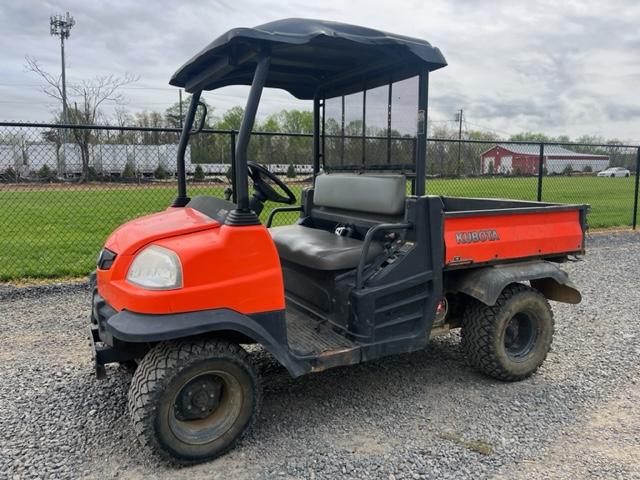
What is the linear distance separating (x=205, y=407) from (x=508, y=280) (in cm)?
214

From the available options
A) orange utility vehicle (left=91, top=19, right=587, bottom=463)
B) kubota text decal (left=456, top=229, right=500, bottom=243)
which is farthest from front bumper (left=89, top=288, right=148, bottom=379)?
kubota text decal (left=456, top=229, right=500, bottom=243)

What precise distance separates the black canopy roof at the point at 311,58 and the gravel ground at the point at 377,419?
7.02ft

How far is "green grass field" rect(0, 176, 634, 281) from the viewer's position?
681 cm

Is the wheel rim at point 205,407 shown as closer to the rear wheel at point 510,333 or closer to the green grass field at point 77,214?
the rear wheel at point 510,333

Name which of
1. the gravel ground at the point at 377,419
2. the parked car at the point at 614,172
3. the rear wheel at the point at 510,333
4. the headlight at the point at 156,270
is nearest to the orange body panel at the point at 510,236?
the rear wheel at the point at 510,333

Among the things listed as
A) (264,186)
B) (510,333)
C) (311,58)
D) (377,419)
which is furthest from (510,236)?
Result: (311,58)

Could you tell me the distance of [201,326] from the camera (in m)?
2.60

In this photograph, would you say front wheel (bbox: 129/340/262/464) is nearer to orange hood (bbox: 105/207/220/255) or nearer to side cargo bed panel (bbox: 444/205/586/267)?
orange hood (bbox: 105/207/220/255)

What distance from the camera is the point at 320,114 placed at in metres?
4.54

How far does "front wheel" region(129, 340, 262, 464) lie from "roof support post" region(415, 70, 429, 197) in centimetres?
161

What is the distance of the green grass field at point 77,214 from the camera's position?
6809mm

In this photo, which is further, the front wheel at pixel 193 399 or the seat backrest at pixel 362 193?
the seat backrest at pixel 362 193

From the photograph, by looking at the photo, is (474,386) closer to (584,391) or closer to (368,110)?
(584,391)

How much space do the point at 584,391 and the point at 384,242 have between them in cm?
175
